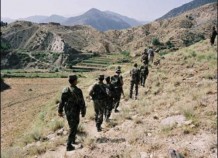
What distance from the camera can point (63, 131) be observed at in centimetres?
1409

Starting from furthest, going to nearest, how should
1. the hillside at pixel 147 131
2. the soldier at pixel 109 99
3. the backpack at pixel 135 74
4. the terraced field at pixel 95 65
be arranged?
1. the terraced field at pixel 95 65
2. the backpack at pixel 135 74
3. the soldier at pixel 109 99
4. the hillside at pixel 147 131

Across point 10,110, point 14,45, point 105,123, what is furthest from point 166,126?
point 14,45

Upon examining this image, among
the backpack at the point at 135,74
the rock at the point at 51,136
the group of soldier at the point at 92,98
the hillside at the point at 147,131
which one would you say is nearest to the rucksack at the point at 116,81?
the group of soldier at the point at 92,98

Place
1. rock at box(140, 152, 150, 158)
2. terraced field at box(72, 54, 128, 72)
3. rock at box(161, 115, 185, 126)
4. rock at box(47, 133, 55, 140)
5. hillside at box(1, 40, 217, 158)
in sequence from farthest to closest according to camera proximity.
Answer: terraced field at box(72, 54, 128, 72)
rock at box(47, 133, 55, 140)
rock at box(161, 115, 185, 126)
hillside at box(1, 40, 217, 158)
rock at box(140, 152, 150, 158)

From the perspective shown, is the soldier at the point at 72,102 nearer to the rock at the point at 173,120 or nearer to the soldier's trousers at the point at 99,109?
the soldier's trousers at the point at 99,109

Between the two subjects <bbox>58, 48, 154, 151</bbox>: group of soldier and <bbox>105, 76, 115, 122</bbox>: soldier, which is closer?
<bbox>58, 48, 154, 151</bbox>: group of soldier

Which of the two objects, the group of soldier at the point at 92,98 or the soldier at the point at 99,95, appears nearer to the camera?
the group of soldier at the point at 92,98

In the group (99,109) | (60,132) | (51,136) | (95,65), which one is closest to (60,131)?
(60,132)

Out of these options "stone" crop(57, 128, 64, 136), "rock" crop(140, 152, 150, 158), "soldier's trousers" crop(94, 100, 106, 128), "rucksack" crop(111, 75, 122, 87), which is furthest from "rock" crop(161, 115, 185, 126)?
"stone" crop(57, 128, 64, 136)

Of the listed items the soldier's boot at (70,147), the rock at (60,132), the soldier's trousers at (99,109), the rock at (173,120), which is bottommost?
the rock at (60,132)

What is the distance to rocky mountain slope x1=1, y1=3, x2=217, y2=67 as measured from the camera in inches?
4907

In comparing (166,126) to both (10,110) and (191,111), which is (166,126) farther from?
(10,110)

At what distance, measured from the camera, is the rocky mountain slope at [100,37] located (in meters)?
125

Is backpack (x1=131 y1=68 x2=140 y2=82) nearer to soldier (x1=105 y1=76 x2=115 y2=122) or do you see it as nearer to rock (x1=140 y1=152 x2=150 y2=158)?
soldier (x1=105 y1=76 x2=115 y2=122)
